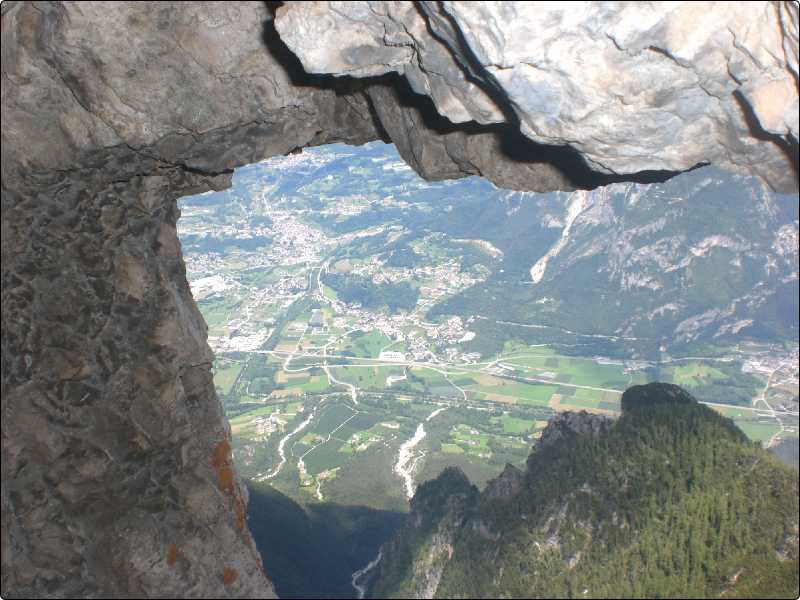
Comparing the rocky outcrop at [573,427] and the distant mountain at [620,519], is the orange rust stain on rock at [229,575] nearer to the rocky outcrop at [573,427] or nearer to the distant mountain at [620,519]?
the distant mountain at [620,519]

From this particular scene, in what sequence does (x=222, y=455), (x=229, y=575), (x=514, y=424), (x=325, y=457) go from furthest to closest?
(x=514, y=424) → (x=325, y=457) → (x=222, y=455) → (x=229, y=575)

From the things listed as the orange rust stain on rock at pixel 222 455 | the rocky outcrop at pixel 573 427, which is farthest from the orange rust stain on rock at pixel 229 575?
the rocky outcrop at pixel 573 427

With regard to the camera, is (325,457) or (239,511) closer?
(239,511)

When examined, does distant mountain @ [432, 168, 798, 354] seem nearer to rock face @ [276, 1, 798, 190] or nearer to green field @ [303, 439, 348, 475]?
green field @ [303, 439, 348, 475]

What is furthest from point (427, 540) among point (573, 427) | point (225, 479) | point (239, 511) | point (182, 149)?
point (182, 149)

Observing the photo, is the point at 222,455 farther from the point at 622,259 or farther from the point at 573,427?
the point at 622,259

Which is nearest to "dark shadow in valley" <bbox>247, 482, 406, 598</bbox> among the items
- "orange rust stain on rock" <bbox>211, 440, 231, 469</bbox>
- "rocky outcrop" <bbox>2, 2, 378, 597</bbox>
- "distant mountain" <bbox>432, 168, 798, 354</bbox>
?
"orange rust stain on rock" <bbox>211, 440, 231, 469</bbox>
